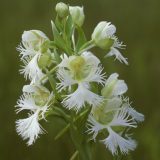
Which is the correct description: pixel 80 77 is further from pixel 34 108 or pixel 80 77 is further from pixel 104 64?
pixel 104 64

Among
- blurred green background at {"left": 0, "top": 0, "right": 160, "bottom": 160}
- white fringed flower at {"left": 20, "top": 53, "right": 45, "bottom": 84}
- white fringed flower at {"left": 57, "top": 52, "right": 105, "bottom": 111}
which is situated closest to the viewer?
white fringed flower at {"left": 57, "top": 52, "right": 105, "bottom": 111}

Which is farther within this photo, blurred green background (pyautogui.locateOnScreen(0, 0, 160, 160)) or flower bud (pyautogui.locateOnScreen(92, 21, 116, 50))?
blurred green background (pyautogui.locateOnScreen(0, 0, 160, 160))

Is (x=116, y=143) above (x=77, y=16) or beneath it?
beneath

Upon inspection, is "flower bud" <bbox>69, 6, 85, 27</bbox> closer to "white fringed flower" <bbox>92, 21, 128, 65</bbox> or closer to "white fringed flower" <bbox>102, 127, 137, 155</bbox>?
"white fringed flower" <bbox>92, 21, 128, 65</bbox>

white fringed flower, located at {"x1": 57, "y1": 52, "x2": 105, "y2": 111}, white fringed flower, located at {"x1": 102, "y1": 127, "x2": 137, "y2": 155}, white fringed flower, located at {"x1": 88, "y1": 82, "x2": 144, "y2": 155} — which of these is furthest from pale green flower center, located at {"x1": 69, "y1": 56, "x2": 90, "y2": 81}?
white fringed flower, located at {"x1": 102, "y1": 127, "x2": 137, "y2": 155}

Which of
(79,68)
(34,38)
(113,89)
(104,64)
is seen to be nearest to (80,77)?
(79,68)

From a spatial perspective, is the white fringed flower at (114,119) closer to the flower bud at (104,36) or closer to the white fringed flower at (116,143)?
the white fringed flower at (116,143)

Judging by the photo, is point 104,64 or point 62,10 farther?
point 104,64
